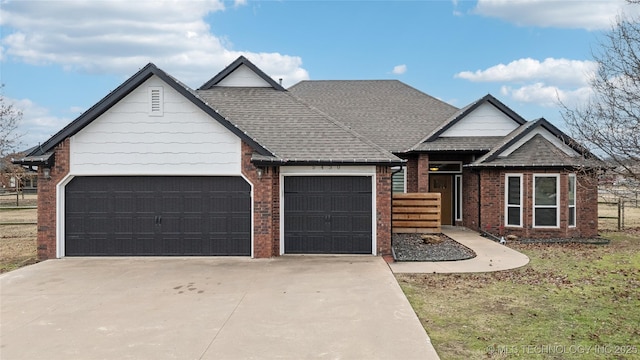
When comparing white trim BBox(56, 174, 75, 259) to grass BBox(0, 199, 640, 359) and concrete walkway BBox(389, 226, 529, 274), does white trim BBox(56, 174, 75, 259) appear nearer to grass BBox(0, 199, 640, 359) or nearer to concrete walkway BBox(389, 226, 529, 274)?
grass BBox(0, 199, 640, 359)

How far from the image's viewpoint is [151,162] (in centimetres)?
1181

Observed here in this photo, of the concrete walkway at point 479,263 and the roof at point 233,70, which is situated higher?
the roof at point 233,70

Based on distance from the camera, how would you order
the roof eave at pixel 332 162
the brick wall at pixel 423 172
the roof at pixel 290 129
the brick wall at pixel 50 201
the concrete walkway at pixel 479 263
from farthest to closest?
the brick wall at pixel 423 172, the roof at pixel 290 129, the brick wall at pixel 50 201, the roof eave at pixel 332 162, the concrete walkway at pixel 479 263

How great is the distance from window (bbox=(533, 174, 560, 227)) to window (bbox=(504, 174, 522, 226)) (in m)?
0.48

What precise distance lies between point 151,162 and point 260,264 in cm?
411

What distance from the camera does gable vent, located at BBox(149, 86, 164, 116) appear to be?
1167cm

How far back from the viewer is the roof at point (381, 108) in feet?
63.5

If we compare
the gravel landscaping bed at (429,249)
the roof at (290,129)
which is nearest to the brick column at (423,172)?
the gravel landscaping bed at (429,249)

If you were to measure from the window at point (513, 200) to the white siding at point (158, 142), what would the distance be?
1002 cm

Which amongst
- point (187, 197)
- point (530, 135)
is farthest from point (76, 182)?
point (530, 135)

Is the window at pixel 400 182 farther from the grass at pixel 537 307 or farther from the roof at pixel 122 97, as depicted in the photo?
the roof at pixel 122 97

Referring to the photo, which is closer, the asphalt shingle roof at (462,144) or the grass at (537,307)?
the grass at (537,307)

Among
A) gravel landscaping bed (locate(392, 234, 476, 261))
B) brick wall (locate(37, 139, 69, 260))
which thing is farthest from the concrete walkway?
brick wall (locate(37, 139, 69, 260))

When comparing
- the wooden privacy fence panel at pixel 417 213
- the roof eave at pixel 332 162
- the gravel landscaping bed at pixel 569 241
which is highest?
the roof eave at pixel 332 162
